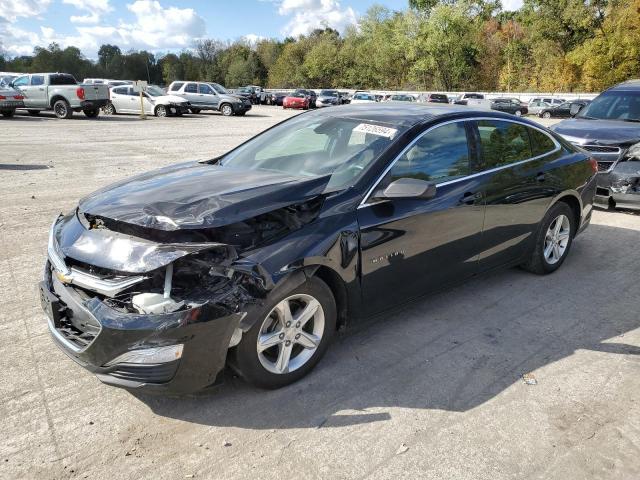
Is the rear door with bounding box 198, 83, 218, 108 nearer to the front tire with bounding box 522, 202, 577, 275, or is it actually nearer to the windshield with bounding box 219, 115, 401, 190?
the windshield with bounding box 219, 115, 401, 190

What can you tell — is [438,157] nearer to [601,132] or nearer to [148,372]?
[148,372]

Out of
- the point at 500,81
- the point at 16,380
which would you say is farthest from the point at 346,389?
the point at 500,81

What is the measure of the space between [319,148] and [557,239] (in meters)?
2.71

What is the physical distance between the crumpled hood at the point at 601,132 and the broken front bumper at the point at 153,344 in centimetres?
749

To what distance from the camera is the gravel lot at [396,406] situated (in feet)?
8.57

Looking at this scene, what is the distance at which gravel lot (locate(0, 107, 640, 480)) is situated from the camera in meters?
2.61

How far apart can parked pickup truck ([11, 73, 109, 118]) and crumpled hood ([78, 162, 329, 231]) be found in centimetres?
2247

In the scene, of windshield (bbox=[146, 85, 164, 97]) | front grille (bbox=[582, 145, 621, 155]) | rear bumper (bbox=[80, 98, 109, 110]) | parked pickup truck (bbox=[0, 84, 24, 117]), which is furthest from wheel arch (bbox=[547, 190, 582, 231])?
windshield (bbox=[146, 85, 164, 97])

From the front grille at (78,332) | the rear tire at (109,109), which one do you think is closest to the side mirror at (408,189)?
the front grille at (78,332)

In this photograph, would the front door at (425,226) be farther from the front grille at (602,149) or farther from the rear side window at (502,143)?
the front grille at (602,149)

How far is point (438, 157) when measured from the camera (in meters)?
4.02

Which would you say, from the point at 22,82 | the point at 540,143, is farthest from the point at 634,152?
the point at 22,82

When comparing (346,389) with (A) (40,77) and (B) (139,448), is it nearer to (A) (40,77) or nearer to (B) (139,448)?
(B) (139,448)

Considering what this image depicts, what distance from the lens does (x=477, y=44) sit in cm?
6606
